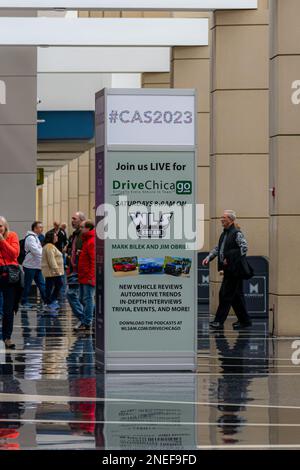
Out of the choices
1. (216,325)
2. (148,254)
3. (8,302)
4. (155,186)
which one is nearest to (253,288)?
(216,325)

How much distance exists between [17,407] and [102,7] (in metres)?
14.5

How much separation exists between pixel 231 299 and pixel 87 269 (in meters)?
2.79

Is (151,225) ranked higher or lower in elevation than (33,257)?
higher

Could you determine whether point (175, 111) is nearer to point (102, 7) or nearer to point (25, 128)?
point (102, 7)

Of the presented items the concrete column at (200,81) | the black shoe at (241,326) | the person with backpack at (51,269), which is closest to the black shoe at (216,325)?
the black shoe at (241,326)

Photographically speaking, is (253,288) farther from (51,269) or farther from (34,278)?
(34,278)

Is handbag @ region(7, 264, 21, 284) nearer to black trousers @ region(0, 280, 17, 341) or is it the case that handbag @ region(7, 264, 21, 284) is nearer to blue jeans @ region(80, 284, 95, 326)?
black trousers @ region(0, 280, 17, 341)

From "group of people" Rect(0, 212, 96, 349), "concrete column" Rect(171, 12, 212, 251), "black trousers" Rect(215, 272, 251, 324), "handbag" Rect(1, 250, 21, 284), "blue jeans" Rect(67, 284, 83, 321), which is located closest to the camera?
"handbag" Rect(1, 250, 21, 284)

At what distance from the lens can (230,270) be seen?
22359mm

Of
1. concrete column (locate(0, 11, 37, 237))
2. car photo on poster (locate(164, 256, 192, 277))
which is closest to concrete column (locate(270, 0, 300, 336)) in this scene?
car photo on poster (locate(164, 256, 192, 277))

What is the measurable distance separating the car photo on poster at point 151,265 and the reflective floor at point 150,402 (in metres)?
1.12

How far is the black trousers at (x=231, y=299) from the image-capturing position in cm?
2227

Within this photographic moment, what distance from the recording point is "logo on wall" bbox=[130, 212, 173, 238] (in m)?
15.0

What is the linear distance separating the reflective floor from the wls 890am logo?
1.99 meters
